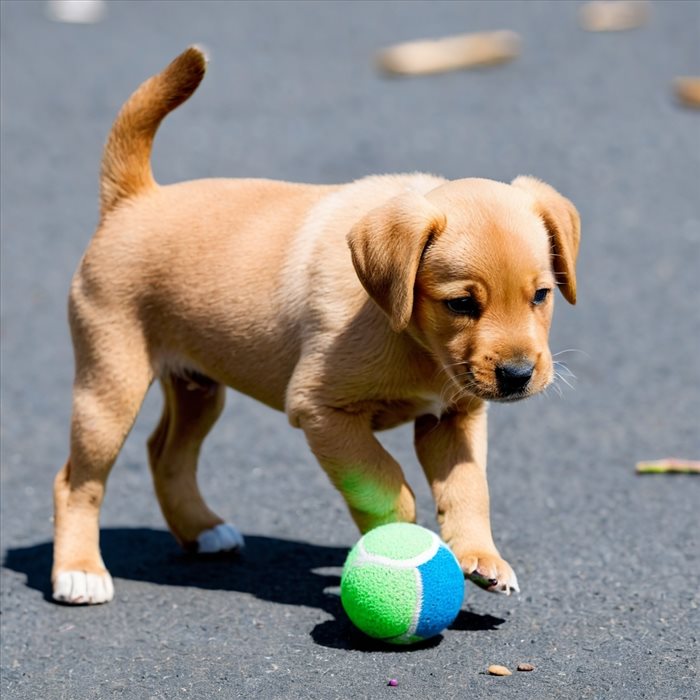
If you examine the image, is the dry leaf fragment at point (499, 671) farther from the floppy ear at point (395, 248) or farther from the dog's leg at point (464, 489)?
the floppy ear at point (395, 248)

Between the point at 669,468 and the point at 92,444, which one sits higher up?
the point at 92,444

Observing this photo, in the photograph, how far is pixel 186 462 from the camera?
569cm

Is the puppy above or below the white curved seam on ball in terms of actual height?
above

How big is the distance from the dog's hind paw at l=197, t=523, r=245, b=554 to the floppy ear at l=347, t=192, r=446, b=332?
5.50 ft

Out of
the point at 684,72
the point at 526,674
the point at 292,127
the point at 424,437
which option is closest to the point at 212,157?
the point at 292,127

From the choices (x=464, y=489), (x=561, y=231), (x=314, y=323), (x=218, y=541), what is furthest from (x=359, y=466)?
(x=218, y=541)

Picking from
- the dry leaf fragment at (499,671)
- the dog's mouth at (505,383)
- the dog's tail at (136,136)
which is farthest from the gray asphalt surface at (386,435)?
the dog's tail at (136,136)

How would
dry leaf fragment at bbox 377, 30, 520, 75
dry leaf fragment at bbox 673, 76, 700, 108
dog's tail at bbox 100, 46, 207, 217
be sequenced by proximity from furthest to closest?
dry leaf fragment at bbox 377, 30, 520, 75
dry leaf fragment at bbox 673, 76, 700, 108
dog's tail at bbox 100, 46, 207, 217

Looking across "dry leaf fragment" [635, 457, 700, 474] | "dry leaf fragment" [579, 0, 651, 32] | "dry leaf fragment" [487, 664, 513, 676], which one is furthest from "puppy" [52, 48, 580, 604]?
"dry leaf fragment" [579, 0, 651, 32]

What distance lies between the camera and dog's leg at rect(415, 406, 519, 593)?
172 inches

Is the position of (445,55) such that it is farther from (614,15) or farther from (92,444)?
(92,444)

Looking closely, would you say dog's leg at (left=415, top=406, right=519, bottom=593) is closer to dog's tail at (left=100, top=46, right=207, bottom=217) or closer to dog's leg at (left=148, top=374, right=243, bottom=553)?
dog's leg at (left=148, top=374, right=243, bottom=553)

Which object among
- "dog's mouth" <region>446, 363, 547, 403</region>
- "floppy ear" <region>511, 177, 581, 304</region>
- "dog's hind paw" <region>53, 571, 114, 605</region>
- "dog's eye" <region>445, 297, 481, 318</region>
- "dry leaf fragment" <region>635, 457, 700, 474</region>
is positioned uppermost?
"floppy ear" <region>511, 177, 581, 304</region>

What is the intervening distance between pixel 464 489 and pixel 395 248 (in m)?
0.94
